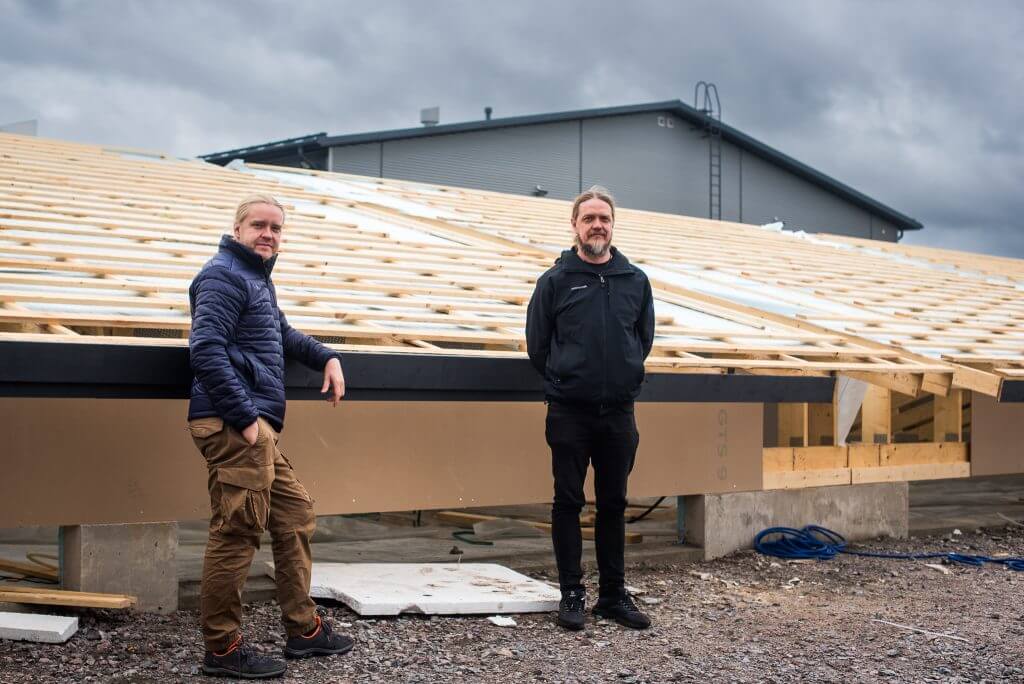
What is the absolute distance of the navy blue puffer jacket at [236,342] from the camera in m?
3.57

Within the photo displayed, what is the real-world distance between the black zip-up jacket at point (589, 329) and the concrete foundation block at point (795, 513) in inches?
82.8

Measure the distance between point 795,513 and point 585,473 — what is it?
2.75m

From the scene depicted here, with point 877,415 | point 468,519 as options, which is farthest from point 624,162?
point 468,519

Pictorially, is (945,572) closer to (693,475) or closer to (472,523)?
(693,475)

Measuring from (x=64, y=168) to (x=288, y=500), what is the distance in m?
6.62

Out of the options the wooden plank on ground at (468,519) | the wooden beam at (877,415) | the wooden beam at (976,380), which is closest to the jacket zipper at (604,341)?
the wooden plank on ground at (468,519)

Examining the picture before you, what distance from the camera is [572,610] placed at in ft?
15.1

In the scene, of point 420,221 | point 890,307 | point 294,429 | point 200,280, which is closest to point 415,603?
point 294,429

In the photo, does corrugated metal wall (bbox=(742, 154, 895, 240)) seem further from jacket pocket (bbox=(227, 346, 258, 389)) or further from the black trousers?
jacket pocket (bbox=(227, 346, 258, 389))

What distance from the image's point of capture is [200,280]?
3.70 meters

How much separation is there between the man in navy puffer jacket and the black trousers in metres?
1.16

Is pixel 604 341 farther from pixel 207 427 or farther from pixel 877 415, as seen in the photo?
pixel 877 415

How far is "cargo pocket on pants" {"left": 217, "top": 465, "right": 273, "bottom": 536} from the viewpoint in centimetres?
364

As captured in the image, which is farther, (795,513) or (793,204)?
(793,204)
